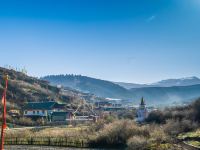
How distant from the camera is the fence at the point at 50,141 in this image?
75062 mm

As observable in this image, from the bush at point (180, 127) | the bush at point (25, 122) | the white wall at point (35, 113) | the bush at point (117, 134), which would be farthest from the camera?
the white wall at point (35, 113)

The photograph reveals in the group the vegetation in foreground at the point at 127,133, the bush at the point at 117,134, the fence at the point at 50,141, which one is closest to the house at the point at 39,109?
the vegetation in foreground at the point at 127,133

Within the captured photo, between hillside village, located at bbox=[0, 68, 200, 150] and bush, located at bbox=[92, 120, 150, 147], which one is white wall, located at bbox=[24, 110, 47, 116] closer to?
hillside village, located at bbox=[0, 68, 200, 150]

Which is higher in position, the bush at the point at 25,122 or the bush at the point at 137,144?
the bush at the point at 25,122

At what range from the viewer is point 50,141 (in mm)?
77625

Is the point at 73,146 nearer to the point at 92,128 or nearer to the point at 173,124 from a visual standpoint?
the point at 92,128

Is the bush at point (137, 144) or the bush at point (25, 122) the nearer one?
the bush at point (137, 144)

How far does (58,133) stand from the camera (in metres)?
87.4

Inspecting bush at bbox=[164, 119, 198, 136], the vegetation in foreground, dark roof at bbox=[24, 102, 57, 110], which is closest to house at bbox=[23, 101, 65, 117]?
dark roof at bbox=[24, 102, 57, 110]

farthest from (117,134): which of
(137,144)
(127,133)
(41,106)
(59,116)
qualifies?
(41,106)

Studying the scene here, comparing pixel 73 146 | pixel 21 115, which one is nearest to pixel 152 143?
pixel 73 146

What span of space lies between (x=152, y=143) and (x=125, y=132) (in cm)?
1343

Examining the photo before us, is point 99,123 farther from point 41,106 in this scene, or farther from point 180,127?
point 41,106

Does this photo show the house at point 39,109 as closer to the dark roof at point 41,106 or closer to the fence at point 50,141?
the dark roof at point 41,106
